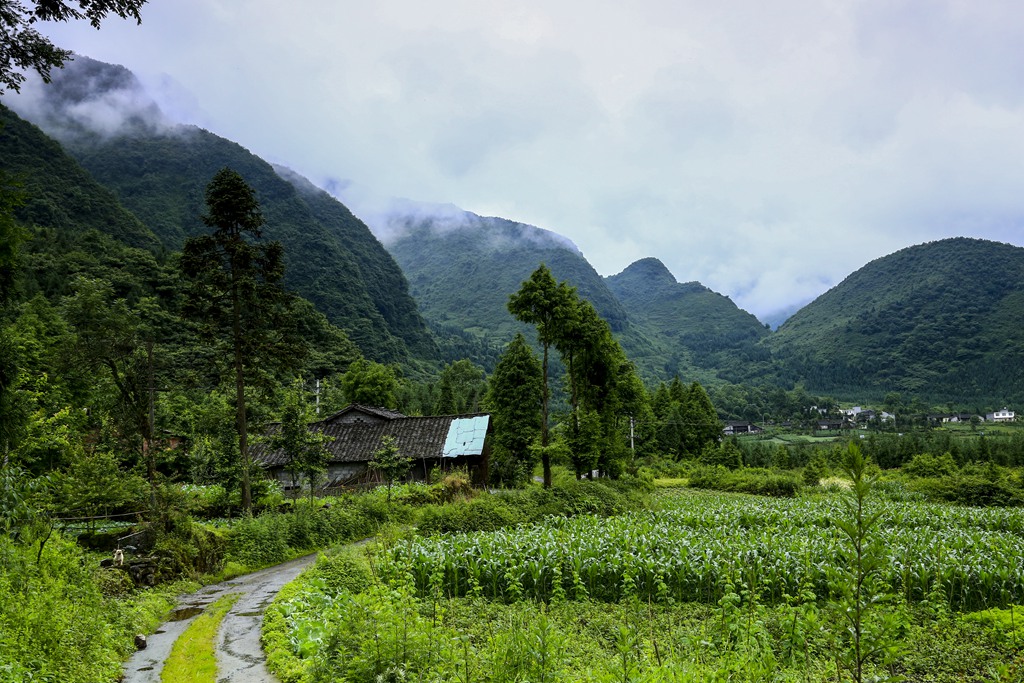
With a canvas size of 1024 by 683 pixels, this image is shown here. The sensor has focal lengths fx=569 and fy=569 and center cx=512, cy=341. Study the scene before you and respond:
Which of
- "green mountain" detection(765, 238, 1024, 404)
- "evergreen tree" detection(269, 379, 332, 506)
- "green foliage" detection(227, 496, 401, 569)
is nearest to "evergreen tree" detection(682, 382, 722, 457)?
"green foliage" detection(227, 496, 401, 569)

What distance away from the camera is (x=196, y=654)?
31.0 feet

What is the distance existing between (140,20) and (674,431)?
2124 inches

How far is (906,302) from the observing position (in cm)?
15862

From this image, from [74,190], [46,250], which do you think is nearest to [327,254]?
[74,190]

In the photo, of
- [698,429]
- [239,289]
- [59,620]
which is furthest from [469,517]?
[698,429]

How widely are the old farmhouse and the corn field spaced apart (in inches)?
700

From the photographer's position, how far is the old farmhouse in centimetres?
3269

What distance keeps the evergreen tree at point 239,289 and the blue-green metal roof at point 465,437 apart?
42.4ft

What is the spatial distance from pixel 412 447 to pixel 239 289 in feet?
50.3

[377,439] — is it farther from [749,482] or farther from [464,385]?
[464,385]

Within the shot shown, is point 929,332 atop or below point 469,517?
atop

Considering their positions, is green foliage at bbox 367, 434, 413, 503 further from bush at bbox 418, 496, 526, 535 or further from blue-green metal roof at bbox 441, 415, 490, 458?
bush at bbox 418, 496, 526, 535

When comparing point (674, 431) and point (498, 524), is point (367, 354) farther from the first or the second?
point (498, 524)

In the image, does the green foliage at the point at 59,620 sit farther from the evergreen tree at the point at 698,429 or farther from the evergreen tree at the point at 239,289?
the evergreen tree at the point at 698,429
